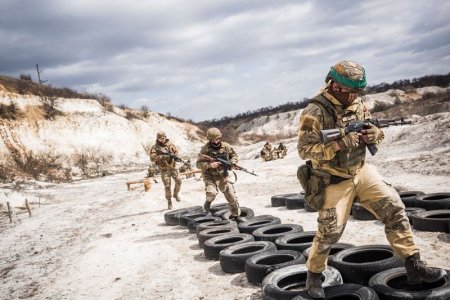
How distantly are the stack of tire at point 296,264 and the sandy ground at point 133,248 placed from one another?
27 cm

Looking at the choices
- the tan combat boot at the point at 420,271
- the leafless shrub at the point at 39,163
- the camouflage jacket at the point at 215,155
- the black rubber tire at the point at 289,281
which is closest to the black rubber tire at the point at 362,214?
the camouflage jacket at the point at 215,155

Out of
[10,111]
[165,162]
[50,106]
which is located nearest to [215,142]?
[165,162]

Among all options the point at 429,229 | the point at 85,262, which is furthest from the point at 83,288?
→ the point at 429,229

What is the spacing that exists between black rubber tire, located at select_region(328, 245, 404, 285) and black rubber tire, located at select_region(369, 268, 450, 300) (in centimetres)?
21

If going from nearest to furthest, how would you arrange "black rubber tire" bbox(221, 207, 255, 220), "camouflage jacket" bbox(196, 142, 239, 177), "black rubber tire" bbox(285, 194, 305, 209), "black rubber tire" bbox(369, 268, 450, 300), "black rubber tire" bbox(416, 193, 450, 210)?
"black rubber tire" bbox(369, 268, 450, 300)
"black rubber tire" bbox(416, 193, 450, 210)
"camouflage jacket" bbox(196, 142, 239, 177)
"black rubber tire" bbox(221, 207, 255, 220)
"black rubber tire" bbox(285, 194, 305, 209)

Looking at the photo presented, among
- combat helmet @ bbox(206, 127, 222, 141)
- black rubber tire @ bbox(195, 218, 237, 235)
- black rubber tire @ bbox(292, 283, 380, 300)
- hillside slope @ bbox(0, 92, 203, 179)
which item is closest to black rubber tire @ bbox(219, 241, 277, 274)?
black rubber tire @ bbox(195, 218, 237, 235)

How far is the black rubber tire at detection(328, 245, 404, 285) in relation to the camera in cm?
411

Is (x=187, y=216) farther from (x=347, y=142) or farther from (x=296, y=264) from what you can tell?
(x=347, y=142)

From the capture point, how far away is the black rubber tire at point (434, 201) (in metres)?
6.74

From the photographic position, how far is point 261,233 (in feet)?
22.2

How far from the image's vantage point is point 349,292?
352cm

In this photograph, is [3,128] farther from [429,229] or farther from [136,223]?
[429,229]

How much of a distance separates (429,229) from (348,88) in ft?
12.0

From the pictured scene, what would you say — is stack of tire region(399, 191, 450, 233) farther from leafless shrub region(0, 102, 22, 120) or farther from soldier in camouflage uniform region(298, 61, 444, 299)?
leafless shrub region(0, 102, 22, 120)
